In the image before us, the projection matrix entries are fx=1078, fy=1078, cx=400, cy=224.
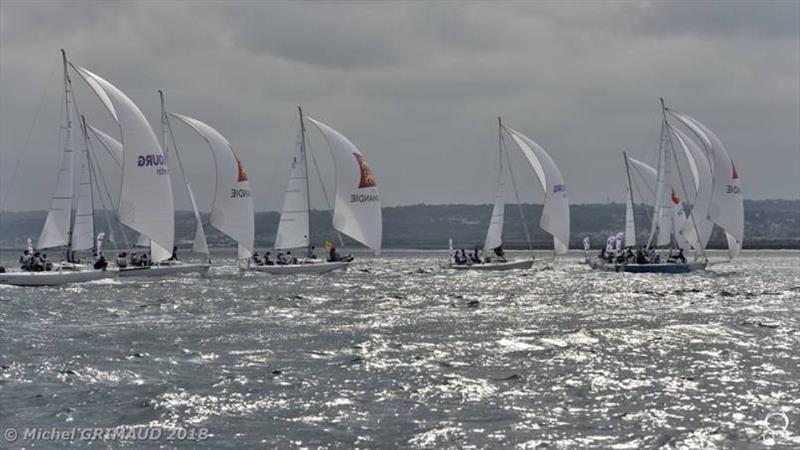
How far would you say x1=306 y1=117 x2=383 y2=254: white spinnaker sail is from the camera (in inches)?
2432

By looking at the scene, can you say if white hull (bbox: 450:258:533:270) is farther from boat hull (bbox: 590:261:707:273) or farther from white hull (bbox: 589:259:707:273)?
boat hull (bbox: 590:261:707:273)

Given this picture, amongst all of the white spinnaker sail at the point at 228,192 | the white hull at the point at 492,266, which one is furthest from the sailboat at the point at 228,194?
the white hull at the point at 492,266

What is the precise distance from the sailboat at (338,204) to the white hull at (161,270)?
461cm

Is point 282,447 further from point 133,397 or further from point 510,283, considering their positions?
point 510,283

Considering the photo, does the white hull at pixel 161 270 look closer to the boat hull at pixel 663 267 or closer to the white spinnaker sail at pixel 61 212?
the white spinnaker sail at pixel 61 212

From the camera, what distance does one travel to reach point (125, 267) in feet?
174

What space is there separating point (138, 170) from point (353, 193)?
610 inches

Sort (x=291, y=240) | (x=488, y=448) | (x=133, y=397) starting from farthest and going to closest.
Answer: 1. (x=291, y=240)
2. (x=133, y=397)
3. (x=488, y=448)

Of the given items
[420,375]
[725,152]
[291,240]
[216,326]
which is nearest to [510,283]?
[291,240]

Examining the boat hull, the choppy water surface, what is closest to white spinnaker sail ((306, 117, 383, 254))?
the boat hull

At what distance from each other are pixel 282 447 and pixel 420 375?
6.24m

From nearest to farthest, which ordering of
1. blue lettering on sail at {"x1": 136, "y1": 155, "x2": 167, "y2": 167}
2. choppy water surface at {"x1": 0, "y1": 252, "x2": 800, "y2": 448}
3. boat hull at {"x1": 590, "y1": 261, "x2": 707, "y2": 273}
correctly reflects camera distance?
1. choppy water surface at {"x1": 0, "y1": 252, "x2": 800, "y2": 448}
2. blue lettering on sail at {"x1": 136, "y1": 155, "x2": 167, "y2": 167}
3. boat hull at {"x1": 590, "y1": 261, "x2": 707, "y2": 273}

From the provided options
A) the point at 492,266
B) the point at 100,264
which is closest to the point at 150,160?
the point at 100,264

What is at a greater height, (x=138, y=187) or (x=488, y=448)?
(x=138, y=187)
